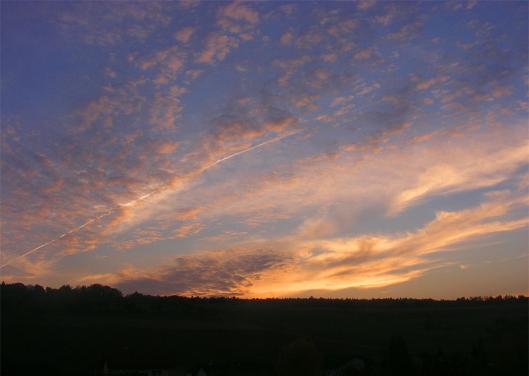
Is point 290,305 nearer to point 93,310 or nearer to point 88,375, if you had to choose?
point 93,310

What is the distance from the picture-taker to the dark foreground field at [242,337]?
49906 mm

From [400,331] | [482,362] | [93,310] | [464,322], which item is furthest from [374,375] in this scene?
[93,310]

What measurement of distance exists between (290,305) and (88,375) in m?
83.3

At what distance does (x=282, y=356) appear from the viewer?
52.3m

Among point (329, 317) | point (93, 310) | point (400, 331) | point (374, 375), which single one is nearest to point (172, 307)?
point (93, 310)

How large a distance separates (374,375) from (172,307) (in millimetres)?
69697

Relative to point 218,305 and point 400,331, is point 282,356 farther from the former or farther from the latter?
point 218,305

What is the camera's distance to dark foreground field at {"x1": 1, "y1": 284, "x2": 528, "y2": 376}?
4991 cm

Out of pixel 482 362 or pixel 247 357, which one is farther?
pixel 247 357

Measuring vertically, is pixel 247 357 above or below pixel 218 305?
below

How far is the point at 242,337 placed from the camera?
80.6 m

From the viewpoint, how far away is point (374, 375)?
44906mm

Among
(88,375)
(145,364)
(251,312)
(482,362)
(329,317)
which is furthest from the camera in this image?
(251,312)

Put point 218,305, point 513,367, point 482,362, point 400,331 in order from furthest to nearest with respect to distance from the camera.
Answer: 1. point 218,305
2. point 400,331
3. point 482,362
4. point 513,367
